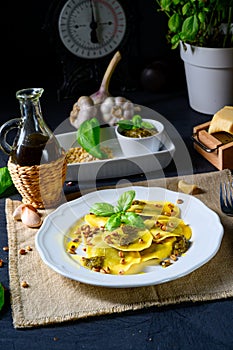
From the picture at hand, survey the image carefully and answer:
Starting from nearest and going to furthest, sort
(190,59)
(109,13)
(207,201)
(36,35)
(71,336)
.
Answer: (71,336)
(207,201)
(190,59)
(109,13)
(36,35)

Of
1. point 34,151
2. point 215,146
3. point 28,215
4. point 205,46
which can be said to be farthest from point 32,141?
point 205,46

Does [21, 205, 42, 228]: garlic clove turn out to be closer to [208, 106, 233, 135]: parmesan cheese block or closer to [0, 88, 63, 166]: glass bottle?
[0, 88, 63, 166]: glass bottle

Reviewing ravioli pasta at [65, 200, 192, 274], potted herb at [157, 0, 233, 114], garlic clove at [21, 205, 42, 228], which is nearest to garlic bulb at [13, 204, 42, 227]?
garlic clove at [21, 205, 42, 228]

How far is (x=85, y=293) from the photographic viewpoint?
1137 millimetres

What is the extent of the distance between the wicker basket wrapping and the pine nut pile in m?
0.14

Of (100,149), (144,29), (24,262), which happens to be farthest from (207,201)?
(144,29)

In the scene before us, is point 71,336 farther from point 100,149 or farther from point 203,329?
point 100,149

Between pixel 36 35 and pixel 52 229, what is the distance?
124cm

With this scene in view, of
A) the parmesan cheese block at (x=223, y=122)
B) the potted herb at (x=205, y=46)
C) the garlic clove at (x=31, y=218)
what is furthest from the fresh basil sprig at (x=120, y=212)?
the potted herb at (x=205, y=46)

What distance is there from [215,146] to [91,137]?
1.10 feet

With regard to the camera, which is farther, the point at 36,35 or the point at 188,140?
the point at 36,35

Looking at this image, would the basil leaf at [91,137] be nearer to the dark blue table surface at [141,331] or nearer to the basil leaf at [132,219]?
the basil leaf at [132,219]

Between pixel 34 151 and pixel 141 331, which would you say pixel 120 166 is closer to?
pixel 34 151

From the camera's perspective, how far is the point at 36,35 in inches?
92.0
